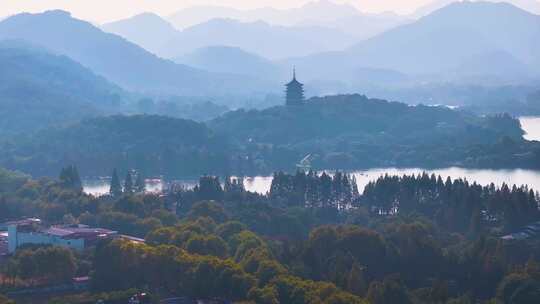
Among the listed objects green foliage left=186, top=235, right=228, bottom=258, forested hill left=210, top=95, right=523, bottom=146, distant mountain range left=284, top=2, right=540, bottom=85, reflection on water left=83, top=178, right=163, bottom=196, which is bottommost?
green foliage left=186, top=235, right=228, bottom=258

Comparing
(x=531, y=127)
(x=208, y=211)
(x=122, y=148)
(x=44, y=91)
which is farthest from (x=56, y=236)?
(x=531, y=127)

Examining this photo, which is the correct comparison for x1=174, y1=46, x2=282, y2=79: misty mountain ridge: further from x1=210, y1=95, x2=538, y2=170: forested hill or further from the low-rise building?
the low-rise building

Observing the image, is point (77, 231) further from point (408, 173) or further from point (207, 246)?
point (408, 173)

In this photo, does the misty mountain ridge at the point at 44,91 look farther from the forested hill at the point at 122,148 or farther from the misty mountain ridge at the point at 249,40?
the misty mountain ridge at the point at 249,40

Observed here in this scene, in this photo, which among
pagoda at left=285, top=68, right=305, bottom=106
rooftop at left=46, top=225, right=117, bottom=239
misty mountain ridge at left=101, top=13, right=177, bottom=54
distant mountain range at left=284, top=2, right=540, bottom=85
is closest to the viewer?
rooftop at left=46, top=225, right=117, bottom=239

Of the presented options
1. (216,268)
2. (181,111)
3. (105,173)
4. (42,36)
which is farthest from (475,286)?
(42,36)

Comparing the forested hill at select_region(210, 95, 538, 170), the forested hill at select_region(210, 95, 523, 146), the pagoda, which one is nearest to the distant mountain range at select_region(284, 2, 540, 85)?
the forested hill at select_region(210, 95, 523, 146)

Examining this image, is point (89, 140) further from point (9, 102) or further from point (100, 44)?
point (100, 44)

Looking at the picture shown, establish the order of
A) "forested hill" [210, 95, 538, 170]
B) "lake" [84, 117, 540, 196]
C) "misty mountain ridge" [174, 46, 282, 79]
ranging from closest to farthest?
"lake" [84, 117, 540, 196] → "forested hill" [210, 95, 538, 170] → "misty mountain ridge" [174, 46, 282, 79]
